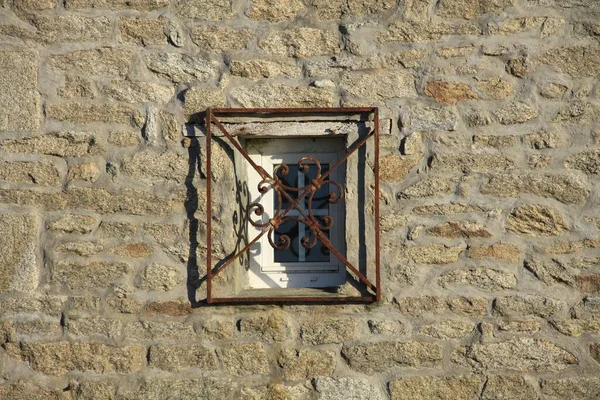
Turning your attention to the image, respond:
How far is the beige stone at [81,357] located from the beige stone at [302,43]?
1573 mm

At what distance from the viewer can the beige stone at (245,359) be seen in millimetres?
3939

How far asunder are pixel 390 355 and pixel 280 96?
52.6 inches

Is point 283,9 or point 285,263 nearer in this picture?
point 283,9

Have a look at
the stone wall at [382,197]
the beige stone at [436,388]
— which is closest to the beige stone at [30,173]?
the stone wall at [382,197]

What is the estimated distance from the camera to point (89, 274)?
A: 13.2 ft

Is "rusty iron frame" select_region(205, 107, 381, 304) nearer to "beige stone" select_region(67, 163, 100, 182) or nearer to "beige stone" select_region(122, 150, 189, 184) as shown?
"beige stone" select_region(122, 150, 189, 184)

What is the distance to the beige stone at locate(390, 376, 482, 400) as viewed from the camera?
3.89 metres

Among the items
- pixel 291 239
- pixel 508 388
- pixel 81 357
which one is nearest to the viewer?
pixel 508 388

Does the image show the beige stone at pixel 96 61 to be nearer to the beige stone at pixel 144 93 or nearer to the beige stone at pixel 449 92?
the beige stone at pixel 144 93

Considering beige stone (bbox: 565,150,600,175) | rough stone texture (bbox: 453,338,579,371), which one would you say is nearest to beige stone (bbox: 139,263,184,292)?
rough stone texture (bbox: 453,338,579,371)

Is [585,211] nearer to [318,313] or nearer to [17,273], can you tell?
[318,313]

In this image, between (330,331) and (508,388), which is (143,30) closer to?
(330,331)

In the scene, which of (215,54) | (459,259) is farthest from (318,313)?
(215,54)

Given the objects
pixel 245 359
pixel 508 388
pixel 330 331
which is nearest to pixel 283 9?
pixel 330 331
